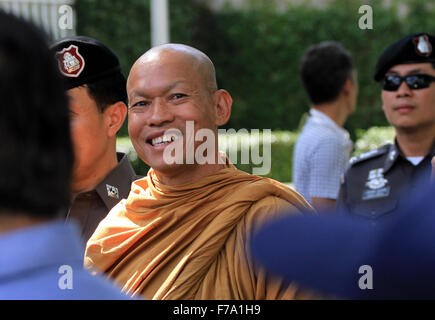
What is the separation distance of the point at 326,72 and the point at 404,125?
2.95 feet

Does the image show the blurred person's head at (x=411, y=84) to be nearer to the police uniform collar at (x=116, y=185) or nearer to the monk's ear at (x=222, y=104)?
the monk's ear at (x=222, y=104)

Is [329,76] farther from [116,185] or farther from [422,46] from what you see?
[116,185]

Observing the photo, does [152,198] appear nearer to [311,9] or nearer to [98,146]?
[98,146]

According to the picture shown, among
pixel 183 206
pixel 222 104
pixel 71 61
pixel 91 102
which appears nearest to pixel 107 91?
pixel 91 102

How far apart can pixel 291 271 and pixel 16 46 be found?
0.45 m

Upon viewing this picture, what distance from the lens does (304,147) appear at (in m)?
3.98

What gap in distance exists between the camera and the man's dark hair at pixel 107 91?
287cm

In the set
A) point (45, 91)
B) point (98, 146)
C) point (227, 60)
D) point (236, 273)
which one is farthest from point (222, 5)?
point (45, 91)

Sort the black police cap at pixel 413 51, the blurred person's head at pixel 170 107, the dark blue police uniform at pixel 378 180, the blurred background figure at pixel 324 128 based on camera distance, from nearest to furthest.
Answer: the blurred person's head at pixel 170 107, the dark blue police uniform at pixel 378 180, the black police cap at pixel 413 51, the blurred background figure at pixel 324 128

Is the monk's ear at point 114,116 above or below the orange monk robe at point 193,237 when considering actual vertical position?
above

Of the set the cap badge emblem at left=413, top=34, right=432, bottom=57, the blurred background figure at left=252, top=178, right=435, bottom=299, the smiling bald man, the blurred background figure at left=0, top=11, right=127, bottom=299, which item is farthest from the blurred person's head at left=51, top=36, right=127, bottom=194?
the blurred background figure at left=252, top=178, right=435, bottom=299

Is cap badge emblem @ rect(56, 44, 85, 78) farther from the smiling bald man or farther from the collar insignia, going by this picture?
the collar insignia

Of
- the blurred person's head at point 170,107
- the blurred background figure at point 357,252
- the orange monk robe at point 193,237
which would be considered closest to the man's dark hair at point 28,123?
the blurred background figure at point 357,252

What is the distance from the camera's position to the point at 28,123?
865 millimetres
